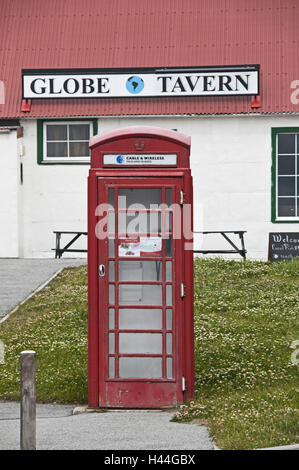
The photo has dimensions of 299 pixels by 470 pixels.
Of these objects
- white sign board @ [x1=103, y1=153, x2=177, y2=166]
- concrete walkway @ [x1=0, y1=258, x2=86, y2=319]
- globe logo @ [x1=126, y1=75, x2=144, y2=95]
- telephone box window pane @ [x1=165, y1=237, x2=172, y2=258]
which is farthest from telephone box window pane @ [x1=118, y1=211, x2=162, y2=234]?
globe logo @ [x1=126, y1=75, x2=144, y2=95]

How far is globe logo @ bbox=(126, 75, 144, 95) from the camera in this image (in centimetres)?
2891

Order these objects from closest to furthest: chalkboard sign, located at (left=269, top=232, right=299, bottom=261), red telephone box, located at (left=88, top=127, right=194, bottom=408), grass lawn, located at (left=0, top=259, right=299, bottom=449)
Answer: grass lawn, located at (left=0, top=259, right=299, bottom=449), red telephone box, located at (left=88, top=127, right=194, bottom=408), chalkboard sign, located at (left=269, top=232, right=299, bottom=261)

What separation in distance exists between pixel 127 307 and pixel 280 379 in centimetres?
219

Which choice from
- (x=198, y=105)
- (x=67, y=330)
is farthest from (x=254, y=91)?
(x=67, y=330)

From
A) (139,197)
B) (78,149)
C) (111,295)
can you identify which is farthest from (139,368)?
(78,149)

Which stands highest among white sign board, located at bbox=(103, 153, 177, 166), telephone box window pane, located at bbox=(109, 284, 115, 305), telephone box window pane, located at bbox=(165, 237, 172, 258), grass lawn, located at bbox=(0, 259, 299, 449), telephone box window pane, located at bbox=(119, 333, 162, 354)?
white sign board, located at bbox=(103, 153, 177, 166)

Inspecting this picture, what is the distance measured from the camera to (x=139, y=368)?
39.2 feet

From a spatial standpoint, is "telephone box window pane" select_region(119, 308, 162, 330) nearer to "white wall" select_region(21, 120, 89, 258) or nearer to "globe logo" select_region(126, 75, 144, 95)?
"white wall" select_region(21, 120, 89, 258)

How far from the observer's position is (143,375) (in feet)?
39.2

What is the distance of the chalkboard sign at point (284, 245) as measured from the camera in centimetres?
2595

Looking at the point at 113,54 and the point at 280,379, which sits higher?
the point at 113,54

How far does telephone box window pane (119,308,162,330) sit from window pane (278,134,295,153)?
1732cm
